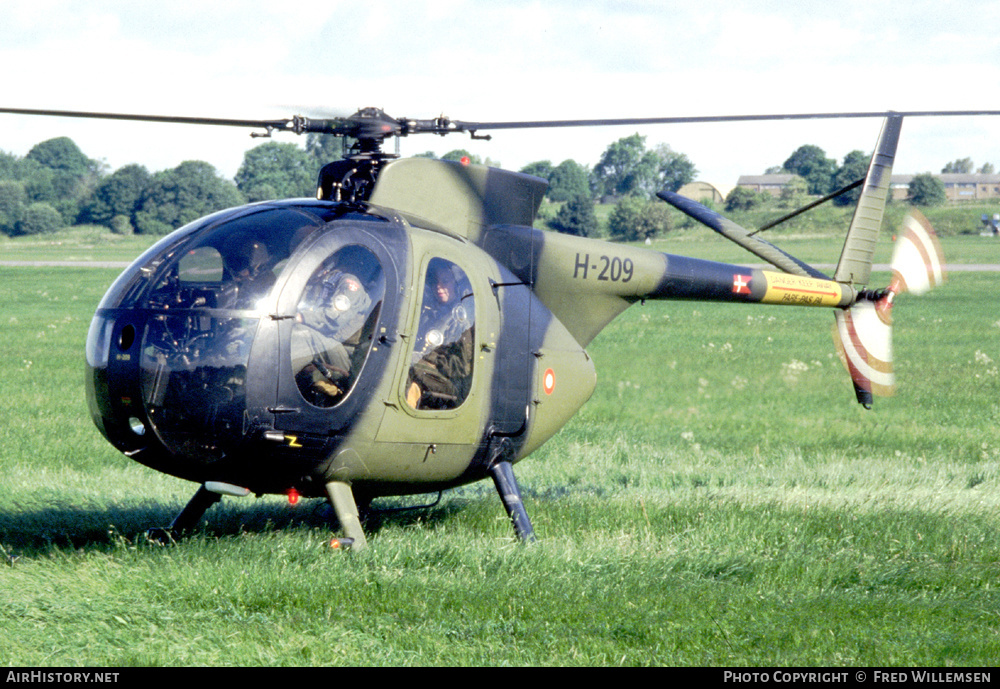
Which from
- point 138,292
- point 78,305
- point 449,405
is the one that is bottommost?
point 78,305

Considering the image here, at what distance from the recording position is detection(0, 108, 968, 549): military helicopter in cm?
633

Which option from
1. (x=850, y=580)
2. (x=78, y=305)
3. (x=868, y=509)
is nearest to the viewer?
(x=850, y=580)

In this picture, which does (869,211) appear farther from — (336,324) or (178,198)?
(178,198)

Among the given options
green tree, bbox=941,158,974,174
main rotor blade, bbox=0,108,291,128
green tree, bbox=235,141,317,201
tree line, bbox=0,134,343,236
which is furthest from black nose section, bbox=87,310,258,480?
green tree, bbox=941,158,974,174

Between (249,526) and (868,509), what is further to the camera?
(868,509)

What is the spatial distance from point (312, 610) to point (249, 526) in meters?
2.73

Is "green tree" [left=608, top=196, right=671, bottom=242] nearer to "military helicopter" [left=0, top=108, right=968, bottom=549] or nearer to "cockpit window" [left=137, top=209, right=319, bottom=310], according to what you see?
"military helicopter" [left=0, top=108, right=968, bottom=549]

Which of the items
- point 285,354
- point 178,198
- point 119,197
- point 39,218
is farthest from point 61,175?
point 285,354

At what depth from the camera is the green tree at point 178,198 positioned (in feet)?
60.3

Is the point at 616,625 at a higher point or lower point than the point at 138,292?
lower

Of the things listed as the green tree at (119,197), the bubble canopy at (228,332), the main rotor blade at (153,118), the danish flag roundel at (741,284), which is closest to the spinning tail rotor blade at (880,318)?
the danish flag roundel at (741,284)
